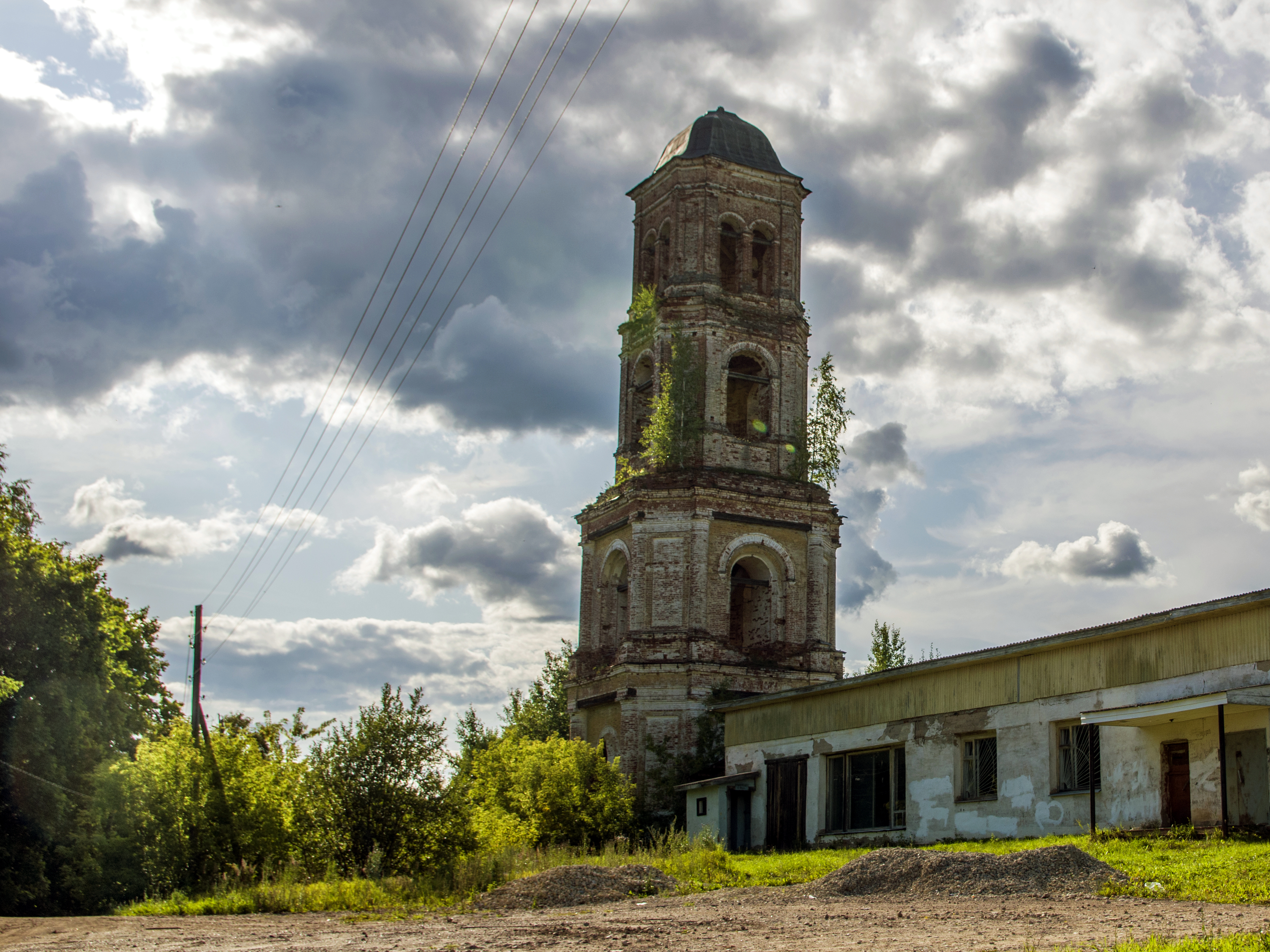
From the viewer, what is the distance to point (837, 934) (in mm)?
11727

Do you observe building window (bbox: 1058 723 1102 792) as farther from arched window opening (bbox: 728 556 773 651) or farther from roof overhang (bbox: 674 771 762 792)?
→ arched window opening (bbox: 728 556 773 651)

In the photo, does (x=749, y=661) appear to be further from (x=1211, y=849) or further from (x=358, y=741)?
(x=1211, y=849)

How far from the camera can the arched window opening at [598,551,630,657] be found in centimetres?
3722

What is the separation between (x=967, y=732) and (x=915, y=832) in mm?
2469

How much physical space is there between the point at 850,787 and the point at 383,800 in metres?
10.6

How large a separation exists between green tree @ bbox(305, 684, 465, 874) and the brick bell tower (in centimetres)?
1151

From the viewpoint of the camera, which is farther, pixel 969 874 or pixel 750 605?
pixel 750 605

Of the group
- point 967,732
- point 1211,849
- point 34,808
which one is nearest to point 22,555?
point 34,808

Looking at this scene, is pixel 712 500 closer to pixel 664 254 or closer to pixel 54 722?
pixel 664 254

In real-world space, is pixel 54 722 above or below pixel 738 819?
above

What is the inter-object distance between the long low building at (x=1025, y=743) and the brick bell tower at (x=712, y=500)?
3434 millimetres

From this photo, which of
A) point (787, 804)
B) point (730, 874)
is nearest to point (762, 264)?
point (787, 804)

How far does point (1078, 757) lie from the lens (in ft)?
72.6

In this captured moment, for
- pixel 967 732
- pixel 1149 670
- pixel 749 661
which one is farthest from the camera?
pixel 749 661
